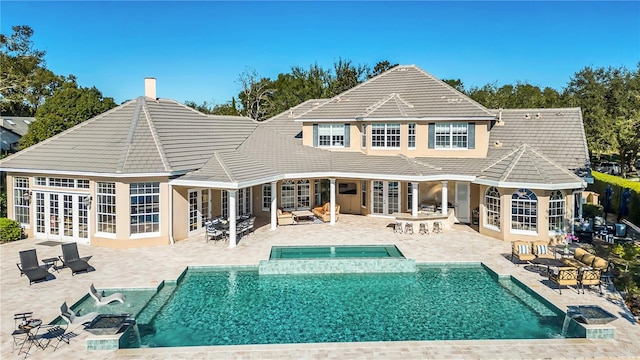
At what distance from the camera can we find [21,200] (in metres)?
22.1

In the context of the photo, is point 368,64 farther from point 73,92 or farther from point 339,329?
point 339,329

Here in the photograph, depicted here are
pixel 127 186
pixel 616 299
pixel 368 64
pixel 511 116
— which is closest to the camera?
pixel 616 299

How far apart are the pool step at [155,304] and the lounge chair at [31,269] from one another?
4.26m

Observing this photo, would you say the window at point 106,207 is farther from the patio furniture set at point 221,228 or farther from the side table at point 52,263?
the patio furniture set at point 221,228

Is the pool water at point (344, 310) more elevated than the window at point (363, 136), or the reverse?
the window at point (363, 136)

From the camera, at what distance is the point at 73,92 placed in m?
34.5

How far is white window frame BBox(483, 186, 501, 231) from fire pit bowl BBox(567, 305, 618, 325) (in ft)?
33.7

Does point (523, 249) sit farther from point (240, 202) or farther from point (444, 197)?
point (240, 202)

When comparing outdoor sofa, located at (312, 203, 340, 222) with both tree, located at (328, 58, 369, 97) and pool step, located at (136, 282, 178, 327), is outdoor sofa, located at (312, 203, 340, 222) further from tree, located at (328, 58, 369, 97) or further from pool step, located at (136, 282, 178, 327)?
tree, located at (328, 58, 369, 97)

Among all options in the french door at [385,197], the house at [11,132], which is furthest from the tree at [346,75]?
the house at [11,132]

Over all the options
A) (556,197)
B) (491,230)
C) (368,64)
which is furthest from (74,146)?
(368,64)

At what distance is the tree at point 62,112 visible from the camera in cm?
3231

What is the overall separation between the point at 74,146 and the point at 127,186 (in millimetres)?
4974

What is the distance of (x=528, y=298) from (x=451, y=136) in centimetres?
1424
